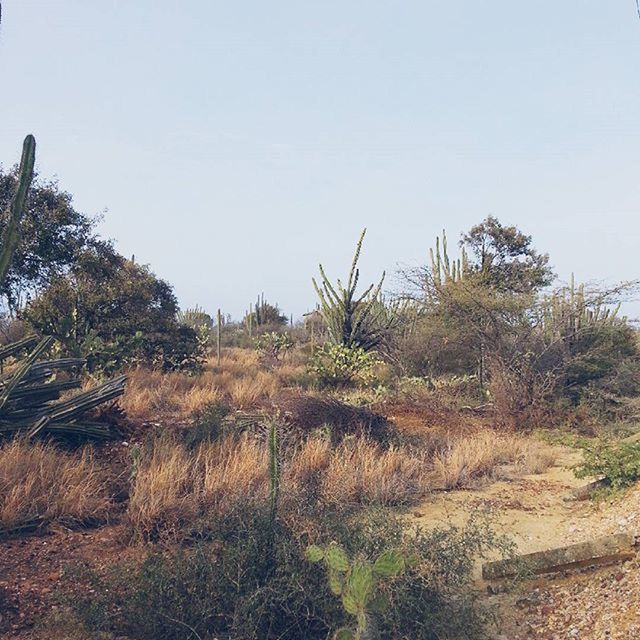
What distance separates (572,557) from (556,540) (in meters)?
0.95

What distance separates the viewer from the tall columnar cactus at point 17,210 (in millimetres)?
4802

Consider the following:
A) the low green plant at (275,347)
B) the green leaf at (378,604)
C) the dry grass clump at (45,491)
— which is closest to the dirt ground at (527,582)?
the dry grass clump at (45,491)

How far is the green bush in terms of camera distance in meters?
3.55

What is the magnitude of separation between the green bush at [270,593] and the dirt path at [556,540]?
1.37 ft

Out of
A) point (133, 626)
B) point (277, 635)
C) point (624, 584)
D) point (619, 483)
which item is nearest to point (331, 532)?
point (277, 635)

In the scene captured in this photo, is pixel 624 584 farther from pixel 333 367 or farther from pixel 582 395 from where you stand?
pixel 333 367

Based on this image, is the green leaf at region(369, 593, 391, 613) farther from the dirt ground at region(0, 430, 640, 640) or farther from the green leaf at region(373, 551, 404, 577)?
the dirt ground at region(0, 430, 640, 640)

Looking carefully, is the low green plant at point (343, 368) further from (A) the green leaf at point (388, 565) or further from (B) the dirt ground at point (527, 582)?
(A) the green leaf at point (388, 565)

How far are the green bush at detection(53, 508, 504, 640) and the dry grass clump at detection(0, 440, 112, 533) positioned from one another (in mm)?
1298

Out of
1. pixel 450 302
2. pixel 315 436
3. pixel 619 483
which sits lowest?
pixel 619 483

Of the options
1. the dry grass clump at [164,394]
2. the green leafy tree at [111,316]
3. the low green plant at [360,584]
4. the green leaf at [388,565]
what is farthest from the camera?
the green leafy tree at [111,316]

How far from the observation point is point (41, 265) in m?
11.9

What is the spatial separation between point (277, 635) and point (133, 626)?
800 mm

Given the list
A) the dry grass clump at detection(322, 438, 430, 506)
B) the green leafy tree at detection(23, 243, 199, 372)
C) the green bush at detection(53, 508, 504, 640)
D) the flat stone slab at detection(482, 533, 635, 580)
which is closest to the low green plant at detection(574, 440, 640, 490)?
the dry grass clump at detection(322, 438, 430, 506)
